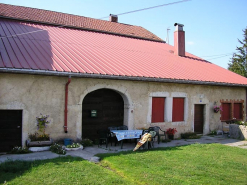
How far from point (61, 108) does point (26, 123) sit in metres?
1.39

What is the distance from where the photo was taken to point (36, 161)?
7.47 metres

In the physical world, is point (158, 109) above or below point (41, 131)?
above

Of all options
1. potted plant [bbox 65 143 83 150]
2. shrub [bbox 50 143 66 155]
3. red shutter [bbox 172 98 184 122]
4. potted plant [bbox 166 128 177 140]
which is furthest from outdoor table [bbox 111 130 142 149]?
red shutter [bbox 172 98 184 122]

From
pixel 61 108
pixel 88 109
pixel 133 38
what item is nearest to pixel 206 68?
pixel 133 38

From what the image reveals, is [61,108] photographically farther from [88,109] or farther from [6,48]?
[6,48]

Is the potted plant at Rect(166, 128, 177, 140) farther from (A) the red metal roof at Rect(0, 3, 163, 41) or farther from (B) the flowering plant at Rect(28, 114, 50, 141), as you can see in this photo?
(A) the red metal roof at Rect(0, 3, 163, 41)

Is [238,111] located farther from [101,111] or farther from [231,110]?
[101,111]

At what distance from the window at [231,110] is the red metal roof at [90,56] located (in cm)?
132

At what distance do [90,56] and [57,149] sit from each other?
16.4ft

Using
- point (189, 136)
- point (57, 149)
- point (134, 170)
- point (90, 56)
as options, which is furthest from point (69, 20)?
point (134, 170)

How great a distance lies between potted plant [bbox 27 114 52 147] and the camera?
9.47 meters

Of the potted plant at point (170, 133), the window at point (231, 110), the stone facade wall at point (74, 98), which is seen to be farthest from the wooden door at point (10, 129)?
the window at point (231, 110)

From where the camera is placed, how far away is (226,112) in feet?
53.7

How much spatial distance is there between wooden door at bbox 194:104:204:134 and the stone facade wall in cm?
51
